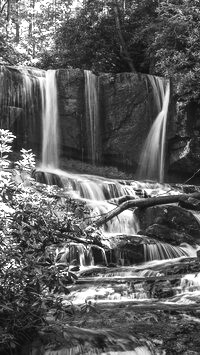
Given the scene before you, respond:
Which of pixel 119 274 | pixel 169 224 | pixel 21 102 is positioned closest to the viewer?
pixel 119 274

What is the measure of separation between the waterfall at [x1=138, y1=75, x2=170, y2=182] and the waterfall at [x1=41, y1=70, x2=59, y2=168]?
3847 millimetres

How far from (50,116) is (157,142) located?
471 centimetres

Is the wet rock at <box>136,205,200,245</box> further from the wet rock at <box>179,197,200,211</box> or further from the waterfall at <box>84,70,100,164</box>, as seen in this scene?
the waterfall at <box>84,70,100,164</box>

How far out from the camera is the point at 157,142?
18.8 meters

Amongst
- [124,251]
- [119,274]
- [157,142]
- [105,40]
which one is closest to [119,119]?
[157,142]

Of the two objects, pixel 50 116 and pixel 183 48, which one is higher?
pixel 183 48

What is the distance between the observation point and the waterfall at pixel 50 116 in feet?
59.8

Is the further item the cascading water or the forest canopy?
the forest canopy

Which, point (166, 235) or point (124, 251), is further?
point (166, 235)

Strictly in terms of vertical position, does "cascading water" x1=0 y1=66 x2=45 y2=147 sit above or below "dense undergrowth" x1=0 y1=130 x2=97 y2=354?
above

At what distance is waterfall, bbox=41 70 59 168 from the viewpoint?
18219 millimetres

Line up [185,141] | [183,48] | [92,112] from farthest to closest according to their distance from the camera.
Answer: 1. [92,112]
2. [183,48]
3. [185,141]

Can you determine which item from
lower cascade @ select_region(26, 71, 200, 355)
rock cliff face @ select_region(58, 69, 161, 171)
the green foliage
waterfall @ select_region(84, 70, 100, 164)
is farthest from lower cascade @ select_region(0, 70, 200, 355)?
the green foliage

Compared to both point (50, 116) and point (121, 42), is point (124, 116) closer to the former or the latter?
point (50, 116)
